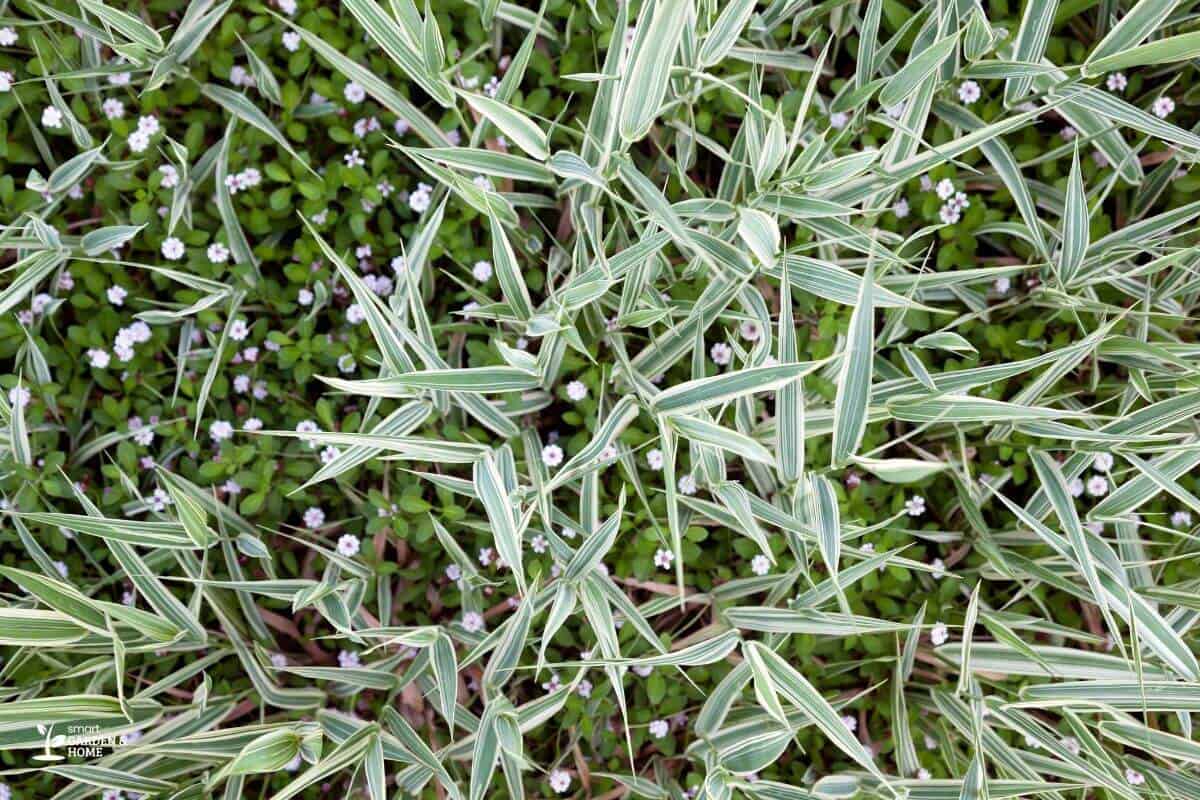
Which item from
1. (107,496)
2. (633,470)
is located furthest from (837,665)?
(107,496)

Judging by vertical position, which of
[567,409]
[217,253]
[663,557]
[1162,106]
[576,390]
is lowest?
[663,557]

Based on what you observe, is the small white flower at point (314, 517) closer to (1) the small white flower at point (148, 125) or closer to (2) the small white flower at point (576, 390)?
(2) the small white flower at point (576, 390)

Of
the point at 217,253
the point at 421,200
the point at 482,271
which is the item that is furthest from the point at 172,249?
the point at 482,271

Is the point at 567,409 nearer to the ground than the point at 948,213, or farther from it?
nearer to the ground

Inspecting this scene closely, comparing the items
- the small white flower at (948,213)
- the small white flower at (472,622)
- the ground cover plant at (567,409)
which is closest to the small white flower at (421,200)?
the ground cover plant at (567,409)

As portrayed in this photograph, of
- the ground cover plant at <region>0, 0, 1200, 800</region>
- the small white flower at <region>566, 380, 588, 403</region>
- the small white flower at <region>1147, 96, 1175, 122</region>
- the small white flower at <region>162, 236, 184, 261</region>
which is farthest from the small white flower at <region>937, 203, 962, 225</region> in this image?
the small white flower at <region>162, 236, 184, 261</region>

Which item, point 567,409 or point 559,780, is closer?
point 559,780

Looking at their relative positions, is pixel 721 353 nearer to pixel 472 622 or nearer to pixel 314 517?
pixel 472 622

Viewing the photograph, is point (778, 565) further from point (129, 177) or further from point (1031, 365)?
point (129, 177)
